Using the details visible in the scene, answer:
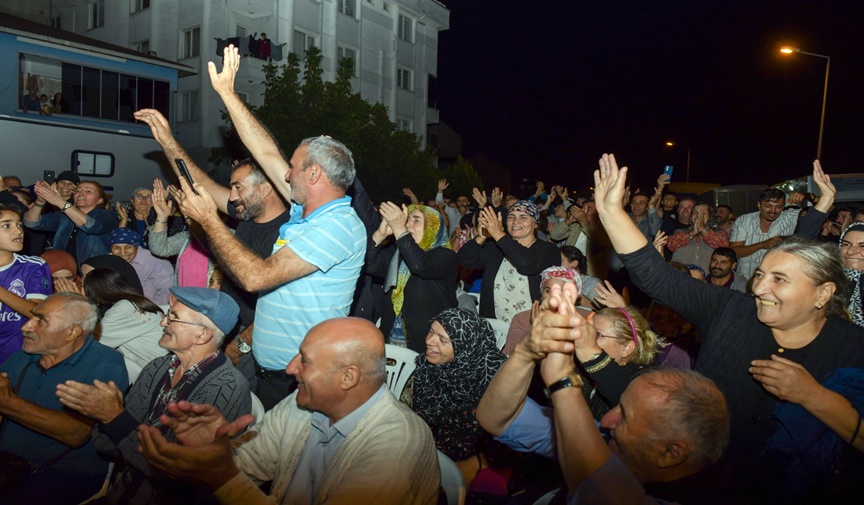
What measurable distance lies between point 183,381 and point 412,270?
72.9 inches

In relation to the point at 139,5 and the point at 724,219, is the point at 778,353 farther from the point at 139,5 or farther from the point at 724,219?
the point at 139,5

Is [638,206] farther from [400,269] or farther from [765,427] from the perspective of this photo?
[765,427]

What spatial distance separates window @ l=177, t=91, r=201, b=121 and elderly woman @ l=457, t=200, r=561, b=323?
22.6 metres

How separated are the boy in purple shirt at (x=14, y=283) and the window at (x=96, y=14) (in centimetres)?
2863

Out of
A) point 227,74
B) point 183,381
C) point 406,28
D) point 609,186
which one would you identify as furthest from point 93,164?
point 406,28

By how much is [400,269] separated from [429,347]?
4.10ft

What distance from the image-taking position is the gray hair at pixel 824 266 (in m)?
2.38

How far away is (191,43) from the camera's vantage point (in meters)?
25.5

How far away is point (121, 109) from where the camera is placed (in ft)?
65.3

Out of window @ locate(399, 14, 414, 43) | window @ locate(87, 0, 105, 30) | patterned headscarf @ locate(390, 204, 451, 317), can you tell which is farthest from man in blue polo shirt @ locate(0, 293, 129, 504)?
window @ locate(399, 14, 414, 43)

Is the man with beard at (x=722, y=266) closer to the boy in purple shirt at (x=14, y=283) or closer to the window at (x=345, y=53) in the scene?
the boy in purple shirt at (x=14, y=283)

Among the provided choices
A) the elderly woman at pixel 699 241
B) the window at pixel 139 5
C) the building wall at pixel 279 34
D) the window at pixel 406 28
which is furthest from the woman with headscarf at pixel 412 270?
the window at pixel 406 28

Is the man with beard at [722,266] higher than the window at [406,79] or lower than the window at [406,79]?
lower

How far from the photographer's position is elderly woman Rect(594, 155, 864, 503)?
2.25m
